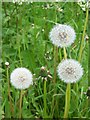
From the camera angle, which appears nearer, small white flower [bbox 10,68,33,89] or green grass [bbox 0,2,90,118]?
small white flower [bbox 10,68,33,89]

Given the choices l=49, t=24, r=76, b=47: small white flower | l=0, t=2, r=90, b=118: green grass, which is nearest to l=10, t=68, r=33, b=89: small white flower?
l=0, t=2, r=90, b=118: green grass

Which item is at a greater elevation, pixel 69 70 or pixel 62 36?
pixel 62 36

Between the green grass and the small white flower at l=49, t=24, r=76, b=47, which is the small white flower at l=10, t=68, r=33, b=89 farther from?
the small white flower at l=49, t=24, r=76, b=47

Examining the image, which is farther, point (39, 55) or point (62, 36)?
point (39, 55)

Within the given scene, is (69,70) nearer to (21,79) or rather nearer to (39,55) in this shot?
(21,79)

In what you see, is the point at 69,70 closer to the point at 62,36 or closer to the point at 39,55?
the point at 62,36

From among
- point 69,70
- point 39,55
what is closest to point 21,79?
point 69,70

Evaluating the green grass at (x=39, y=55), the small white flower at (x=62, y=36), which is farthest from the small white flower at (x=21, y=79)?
the small white flower at (x=62, y=36)

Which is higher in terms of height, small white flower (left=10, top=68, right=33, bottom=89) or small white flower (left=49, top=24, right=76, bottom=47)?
small white flower (left=49, top=24, right=76, bottom=47)

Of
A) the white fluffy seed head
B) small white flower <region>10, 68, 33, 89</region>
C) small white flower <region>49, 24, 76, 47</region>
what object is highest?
small white flower <region>49, 24, 76, 47</region>
